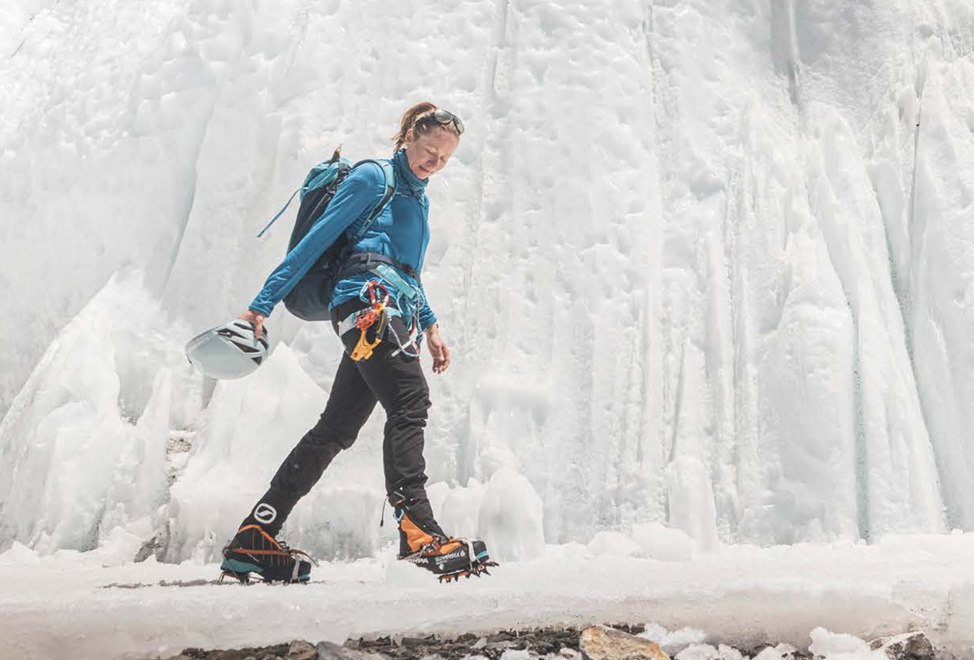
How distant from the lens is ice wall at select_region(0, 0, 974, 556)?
4273 millimetres

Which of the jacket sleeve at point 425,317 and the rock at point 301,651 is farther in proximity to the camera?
→ the jacket sleeve at point 425,317

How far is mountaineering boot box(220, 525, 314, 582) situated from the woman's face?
1363 millimetres

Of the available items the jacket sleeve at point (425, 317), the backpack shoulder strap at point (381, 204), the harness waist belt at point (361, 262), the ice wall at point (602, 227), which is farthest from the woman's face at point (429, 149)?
the ice wall at point (602, 227)

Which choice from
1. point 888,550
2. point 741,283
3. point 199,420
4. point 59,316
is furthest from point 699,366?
point 59,316

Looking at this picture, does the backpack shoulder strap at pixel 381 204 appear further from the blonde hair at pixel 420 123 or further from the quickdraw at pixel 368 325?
the quickdraw at pixel 368 325

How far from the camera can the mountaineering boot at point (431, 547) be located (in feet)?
9.36

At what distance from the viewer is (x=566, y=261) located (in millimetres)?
4680

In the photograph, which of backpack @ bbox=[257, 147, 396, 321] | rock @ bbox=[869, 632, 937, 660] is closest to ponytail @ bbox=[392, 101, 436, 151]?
backpack @ bbox=[257, 147, 396, 321]

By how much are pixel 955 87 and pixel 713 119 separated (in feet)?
4.35

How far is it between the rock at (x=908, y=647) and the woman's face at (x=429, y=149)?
1999 mm

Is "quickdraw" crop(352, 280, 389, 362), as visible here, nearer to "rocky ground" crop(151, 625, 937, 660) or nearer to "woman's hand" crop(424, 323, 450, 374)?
"woman's hand" crop(424, 323, 450, 374)

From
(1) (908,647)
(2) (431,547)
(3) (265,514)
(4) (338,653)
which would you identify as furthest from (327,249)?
(1) (908,647)

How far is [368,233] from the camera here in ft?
10.4

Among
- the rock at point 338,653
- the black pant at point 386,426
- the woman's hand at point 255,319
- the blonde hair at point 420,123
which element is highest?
the blonde hair at point 420,123
